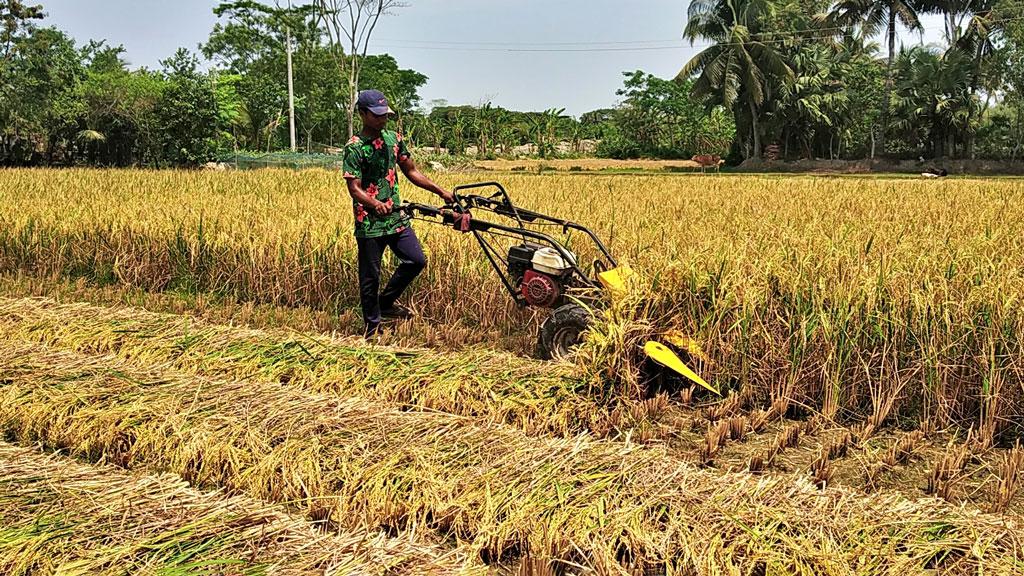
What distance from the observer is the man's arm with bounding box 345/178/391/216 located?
16.3 ft

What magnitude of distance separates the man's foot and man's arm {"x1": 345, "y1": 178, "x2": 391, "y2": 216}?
90 cm

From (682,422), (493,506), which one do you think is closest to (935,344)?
(682,422)

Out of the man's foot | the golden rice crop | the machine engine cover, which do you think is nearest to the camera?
the golden rice crop

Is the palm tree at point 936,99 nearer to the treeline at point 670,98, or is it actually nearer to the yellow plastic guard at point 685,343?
the treeline at point 670,98

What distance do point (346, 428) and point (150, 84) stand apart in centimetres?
3354

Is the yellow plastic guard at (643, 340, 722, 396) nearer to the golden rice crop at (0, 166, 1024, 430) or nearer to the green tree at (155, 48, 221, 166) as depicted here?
the golden rice crop at (0, 166, 1024, 430)

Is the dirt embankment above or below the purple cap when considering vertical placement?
above

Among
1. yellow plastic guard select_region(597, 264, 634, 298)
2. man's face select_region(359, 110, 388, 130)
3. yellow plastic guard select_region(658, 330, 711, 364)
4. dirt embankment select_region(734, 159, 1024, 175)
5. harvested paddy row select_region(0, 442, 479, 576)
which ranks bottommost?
harvested paddy row select_region(0, 442, 479, 576)

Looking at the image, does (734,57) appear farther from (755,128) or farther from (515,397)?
(515,397)

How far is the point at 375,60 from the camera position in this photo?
2394 inches

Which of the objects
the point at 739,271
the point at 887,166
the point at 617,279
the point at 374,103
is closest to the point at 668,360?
the point at 617,279

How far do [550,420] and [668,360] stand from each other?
0.67 metres

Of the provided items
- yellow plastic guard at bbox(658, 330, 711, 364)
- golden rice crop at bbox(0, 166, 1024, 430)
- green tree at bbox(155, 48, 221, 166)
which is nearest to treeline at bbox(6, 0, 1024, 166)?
green tree at bbox(155, 48, 221, 166)

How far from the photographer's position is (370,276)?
5.34m
